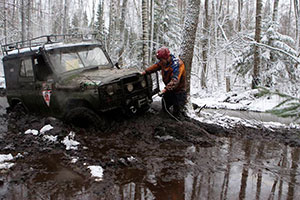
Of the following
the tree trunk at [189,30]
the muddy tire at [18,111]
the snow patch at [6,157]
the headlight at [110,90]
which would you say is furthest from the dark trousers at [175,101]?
the muddy tire at [18,111]

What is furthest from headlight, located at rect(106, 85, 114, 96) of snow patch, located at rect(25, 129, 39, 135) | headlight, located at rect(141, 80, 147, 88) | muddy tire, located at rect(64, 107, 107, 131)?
A: snow patch, located at rect(25, 129, 39, 135)

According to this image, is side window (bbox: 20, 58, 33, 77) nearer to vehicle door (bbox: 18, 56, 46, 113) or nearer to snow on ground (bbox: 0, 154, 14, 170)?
vehicle door (bbox: 18, 56, 46, 113)

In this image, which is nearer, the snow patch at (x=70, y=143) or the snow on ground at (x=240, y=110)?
the snow patch at (x=70, y=143)

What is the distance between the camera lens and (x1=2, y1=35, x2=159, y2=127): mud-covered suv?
5113 millimetres

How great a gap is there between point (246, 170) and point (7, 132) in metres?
5.49

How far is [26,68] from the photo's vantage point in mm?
6281

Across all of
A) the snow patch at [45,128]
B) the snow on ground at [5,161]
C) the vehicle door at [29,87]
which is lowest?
the snow on ground at [5,161]

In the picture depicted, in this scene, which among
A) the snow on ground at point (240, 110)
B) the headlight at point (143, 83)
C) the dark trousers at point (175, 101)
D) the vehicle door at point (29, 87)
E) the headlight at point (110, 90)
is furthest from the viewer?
the snow on ground at point (240, 110)

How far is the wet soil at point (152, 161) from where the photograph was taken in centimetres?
324

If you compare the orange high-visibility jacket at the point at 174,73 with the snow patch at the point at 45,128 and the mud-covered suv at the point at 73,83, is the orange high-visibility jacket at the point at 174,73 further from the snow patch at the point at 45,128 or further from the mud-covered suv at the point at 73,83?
the snow patch at the point at 45,128

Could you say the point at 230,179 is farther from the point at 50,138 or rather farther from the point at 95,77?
the point at 50,138

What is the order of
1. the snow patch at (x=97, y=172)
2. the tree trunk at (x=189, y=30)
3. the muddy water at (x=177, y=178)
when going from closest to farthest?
1. the muddy water at (x=177, y=178)
2. the snow patch at (x=97, y=172)
3. the tree trunk at (x=189, y=30)

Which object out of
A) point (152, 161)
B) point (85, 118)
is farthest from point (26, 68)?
point (152, 161)

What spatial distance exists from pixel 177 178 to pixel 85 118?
2660 millimetres
